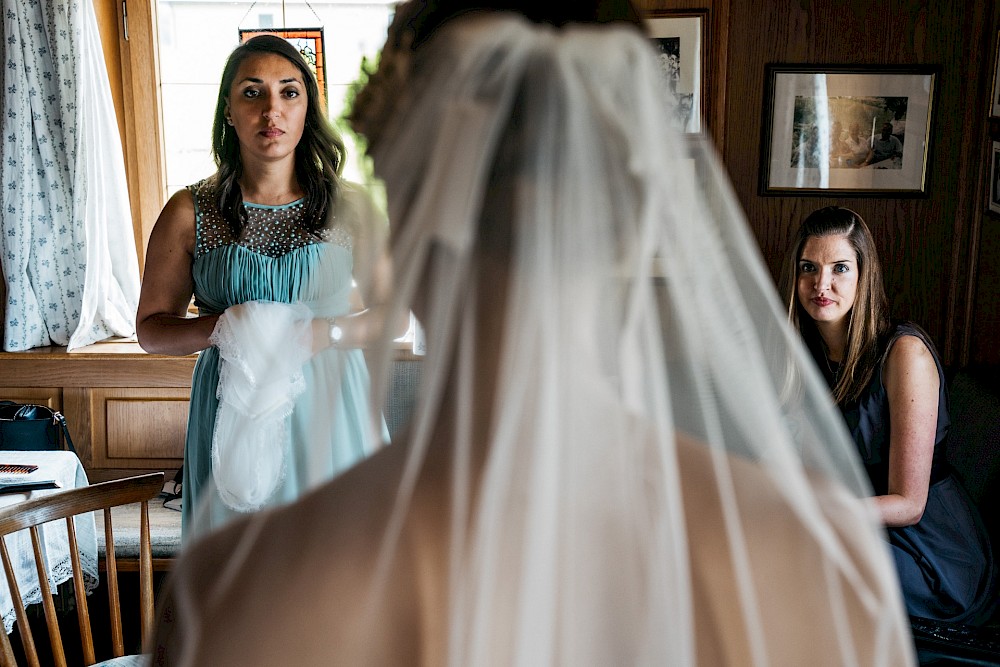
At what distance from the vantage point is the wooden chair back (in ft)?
6.15

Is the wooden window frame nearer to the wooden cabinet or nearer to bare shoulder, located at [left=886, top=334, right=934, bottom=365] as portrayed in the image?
the wooden cabinet

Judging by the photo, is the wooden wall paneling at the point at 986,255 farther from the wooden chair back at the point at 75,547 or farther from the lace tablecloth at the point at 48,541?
the lace tablecloth at the point at 48,541

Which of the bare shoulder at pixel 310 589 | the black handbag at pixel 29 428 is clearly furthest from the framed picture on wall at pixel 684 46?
the bare shoulder at pixel 310 589

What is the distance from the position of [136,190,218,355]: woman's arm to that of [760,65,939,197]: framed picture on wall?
82.4 inches

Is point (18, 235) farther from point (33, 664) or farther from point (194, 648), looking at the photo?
point (194, 648)

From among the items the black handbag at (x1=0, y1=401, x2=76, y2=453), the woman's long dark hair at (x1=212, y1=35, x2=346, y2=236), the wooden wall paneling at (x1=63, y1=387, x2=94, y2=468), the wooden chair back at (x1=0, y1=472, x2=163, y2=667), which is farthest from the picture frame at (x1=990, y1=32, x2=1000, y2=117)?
the wooden wall paneling at (x1=63, y1=387, x2=94, y2=468)

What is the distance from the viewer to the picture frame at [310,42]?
12.6ft

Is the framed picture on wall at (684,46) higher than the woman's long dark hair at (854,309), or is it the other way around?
the framed picture on wall at (684,46)

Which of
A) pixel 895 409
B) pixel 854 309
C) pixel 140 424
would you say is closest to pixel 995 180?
pixel 854 309

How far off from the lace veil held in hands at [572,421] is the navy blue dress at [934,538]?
172 centimetres

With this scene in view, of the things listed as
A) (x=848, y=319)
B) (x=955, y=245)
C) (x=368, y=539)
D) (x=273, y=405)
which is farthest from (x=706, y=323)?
(x=955, y=245)

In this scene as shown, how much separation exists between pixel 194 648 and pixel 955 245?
10.7 ft

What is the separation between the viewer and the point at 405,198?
71 cm

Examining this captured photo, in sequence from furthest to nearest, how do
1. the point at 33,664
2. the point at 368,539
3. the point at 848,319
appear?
the point at 848,319, the point at 33,664, the point at 368,539
